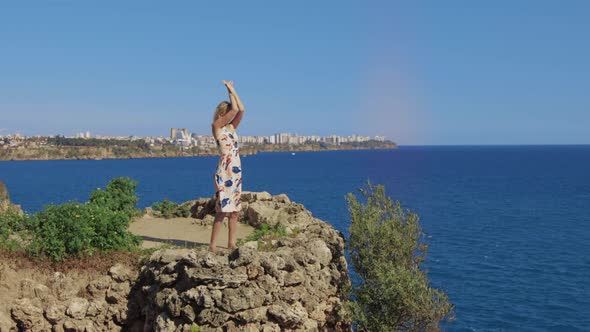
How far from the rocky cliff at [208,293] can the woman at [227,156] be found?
1449 mm

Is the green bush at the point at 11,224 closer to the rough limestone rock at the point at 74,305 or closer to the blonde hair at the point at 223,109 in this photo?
the rough limestone rock at the point at 74,305

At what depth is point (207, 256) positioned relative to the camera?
583 inches

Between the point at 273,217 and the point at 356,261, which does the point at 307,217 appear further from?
the point at 356,261

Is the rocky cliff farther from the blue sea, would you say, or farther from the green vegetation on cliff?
the blue sea

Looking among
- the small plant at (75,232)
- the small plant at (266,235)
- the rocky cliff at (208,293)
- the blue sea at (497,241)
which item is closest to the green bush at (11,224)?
the small plant at (75,232)

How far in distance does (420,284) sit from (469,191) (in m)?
86.7

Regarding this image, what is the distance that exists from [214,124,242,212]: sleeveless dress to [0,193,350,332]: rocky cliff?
63.9 inches

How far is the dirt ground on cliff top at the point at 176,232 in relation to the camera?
20.0 meters

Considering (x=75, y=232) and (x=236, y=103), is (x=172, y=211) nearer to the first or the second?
(x=75, y=232)

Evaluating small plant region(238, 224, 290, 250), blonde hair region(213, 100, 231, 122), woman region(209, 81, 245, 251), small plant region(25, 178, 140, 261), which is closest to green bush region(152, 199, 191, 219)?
small plant region(238, 224, 290, 250)

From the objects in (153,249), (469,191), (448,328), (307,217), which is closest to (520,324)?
(448,328)

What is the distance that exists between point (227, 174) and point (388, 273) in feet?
20.0

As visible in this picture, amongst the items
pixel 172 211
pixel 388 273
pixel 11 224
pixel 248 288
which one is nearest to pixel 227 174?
pixel 248 288

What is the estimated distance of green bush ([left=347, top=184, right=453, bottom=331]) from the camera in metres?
16.2
